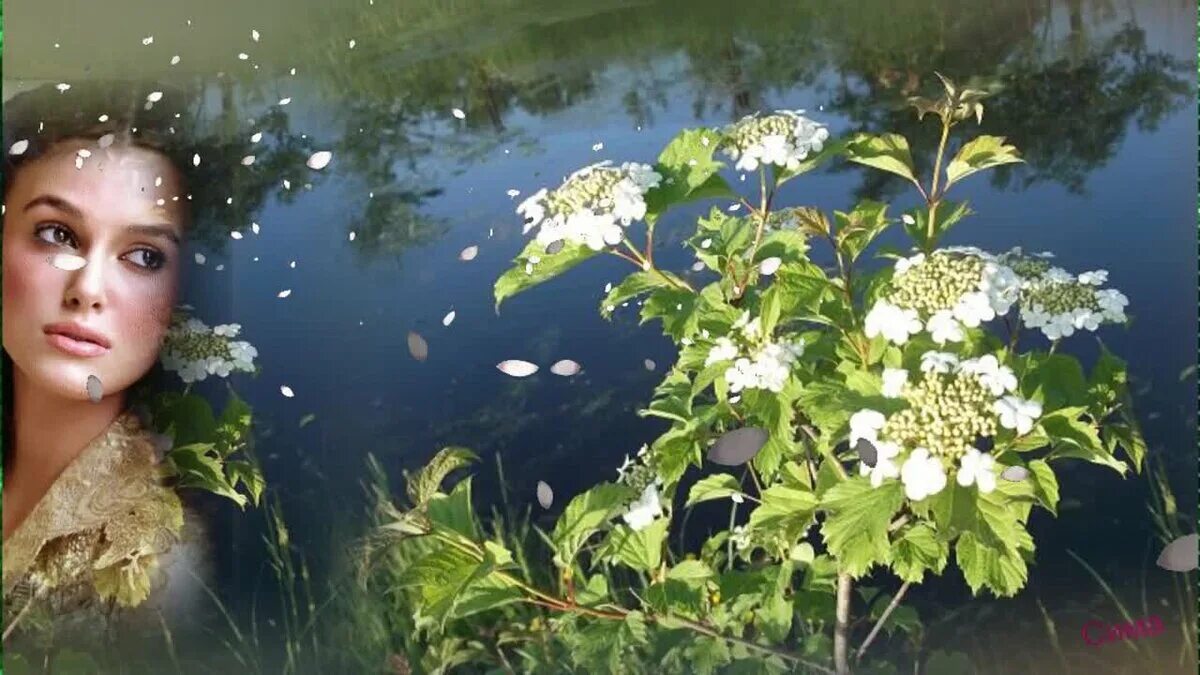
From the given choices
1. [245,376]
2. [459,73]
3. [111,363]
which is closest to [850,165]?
[459,73]

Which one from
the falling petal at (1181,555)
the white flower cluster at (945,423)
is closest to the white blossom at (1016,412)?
the white flower cluster at (945,423)

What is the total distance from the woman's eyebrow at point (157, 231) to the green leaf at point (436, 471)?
580 mm

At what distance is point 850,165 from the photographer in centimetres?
164

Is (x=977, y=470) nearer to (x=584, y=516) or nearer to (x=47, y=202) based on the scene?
(x=584, y=516)

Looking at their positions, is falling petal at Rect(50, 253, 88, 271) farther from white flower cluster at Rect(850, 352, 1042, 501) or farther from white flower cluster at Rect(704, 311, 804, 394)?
white flower cluster at Rect(850, 352, 1042, 501)

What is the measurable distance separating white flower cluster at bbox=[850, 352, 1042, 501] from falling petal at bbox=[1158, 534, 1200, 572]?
1.50 feet

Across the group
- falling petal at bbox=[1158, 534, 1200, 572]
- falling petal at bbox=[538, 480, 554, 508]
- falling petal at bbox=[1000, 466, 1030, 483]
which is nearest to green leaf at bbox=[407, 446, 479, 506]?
falling petal at bbox=[538, 480, 554, 508]

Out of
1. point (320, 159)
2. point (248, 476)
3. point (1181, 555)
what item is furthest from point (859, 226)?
point (248, 476)

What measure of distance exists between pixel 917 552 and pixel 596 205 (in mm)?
660

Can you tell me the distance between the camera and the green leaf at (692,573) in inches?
63.2

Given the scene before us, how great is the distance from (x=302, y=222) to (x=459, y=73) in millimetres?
358

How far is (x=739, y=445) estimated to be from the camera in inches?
60.4

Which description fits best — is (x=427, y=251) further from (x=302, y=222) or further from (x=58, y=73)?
(x=58, y=73)

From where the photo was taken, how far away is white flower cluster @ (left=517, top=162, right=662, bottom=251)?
57.5 inches
